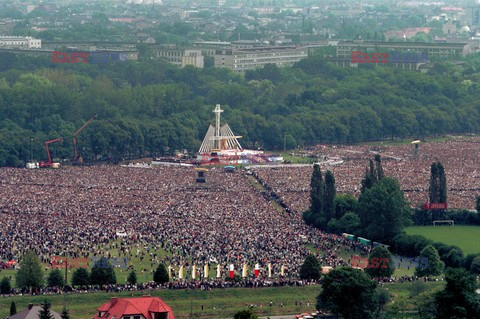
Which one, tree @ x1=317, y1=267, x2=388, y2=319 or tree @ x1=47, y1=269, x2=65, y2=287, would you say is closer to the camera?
tree @ x1=317, y1=267, x2=388, y2=319

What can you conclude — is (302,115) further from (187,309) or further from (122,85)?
(187,309)

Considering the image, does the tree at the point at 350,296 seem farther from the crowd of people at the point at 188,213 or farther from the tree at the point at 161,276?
the tree at the point at 161,276

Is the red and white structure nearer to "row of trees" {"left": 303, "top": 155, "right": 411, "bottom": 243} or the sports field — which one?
"row of trees" {"left": 303, "top": 155, "right": 411, "bottom": 243}

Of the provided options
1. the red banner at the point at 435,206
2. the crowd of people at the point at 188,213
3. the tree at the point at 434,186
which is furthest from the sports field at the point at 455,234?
the crowd of people at the point at 188,213

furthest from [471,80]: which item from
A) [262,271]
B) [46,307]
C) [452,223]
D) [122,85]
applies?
[46,307]

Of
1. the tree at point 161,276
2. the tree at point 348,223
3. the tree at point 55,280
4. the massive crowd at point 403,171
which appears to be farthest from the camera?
the massive crowd at point 403,171

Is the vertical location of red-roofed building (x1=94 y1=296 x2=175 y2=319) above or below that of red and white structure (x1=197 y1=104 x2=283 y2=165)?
above

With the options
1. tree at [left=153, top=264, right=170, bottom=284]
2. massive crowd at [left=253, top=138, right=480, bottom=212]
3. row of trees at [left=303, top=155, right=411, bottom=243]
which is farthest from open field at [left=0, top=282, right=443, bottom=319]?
massive crowd at [left=253, top=138, right=480, bottom=212]
